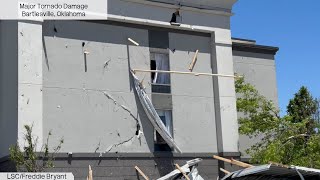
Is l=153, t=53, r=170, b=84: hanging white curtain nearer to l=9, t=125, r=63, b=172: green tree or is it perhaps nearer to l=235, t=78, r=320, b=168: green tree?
l=235, t=78, r=320, b=168: green tree

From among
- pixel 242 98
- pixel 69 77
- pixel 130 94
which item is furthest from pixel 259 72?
pixel 69 77

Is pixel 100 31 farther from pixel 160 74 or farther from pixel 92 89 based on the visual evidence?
pixel 160 74

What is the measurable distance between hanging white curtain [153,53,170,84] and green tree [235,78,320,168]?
3900 mm

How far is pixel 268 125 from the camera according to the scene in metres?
25.5

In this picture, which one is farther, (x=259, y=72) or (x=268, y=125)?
(x=259, y=72)

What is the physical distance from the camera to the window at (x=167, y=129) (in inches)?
926

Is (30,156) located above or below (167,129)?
below

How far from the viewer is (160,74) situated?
80.4 ft

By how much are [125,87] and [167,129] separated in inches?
100

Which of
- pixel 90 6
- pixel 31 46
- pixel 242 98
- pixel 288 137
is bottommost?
pixel 288 137

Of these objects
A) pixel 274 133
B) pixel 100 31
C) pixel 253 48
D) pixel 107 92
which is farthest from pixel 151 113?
pixel 253 48

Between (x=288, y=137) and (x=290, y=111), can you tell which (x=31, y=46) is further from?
(x=290, y=111)

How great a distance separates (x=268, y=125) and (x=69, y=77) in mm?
9420

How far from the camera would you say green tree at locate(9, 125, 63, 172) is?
19047 millimetres
